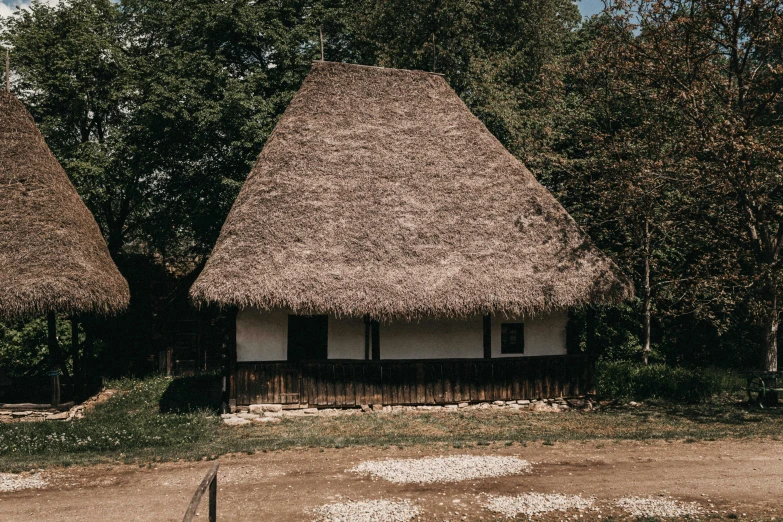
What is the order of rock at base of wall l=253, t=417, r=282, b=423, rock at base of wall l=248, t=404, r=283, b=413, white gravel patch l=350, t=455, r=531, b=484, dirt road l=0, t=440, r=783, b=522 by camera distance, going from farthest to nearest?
rock at base of wall l=248, t=404, r=283, b=413
rock at base of wall l=253, t=417, r=282, b=423
white gravel patch l=350, t=455, r=531, b=484
dirt road l=0, t=440, r=783, b=522

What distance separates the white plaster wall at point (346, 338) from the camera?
1568 cm

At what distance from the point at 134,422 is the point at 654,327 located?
17.4 meters

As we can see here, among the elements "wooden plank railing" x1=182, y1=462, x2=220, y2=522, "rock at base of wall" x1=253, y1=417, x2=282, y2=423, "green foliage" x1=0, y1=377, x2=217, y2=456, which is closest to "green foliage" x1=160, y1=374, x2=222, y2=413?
"green foliage" x1=0, y1=377, x2=217, y2=456

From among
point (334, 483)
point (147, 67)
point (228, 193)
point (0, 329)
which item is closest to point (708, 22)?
point (334, 483)

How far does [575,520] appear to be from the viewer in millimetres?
7863

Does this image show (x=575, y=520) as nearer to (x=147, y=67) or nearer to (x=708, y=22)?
(x=708, y=22)

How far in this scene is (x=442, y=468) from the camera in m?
9.99

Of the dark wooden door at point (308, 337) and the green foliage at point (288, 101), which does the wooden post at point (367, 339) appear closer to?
the dark wooden door at point (308, 337)

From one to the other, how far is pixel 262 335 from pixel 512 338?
615 cm

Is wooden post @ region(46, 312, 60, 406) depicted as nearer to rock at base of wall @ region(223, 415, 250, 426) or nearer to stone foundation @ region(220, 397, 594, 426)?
stone foundation @ region(220, 397, 594, 426)

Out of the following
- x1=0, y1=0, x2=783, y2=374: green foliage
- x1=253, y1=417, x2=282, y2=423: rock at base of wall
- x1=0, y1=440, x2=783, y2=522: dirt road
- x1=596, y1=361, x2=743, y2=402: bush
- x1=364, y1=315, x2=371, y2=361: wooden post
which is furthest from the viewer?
x1=0, y1=0, x2=783, y2=374: green foliage

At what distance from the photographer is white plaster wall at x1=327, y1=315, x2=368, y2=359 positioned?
617 inches

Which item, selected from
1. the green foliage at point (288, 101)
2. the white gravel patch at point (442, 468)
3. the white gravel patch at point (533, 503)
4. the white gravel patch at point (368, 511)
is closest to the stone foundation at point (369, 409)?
the green foliage at point (288, 101)

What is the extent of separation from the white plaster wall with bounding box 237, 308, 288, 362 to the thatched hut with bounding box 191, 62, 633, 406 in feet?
0.08
